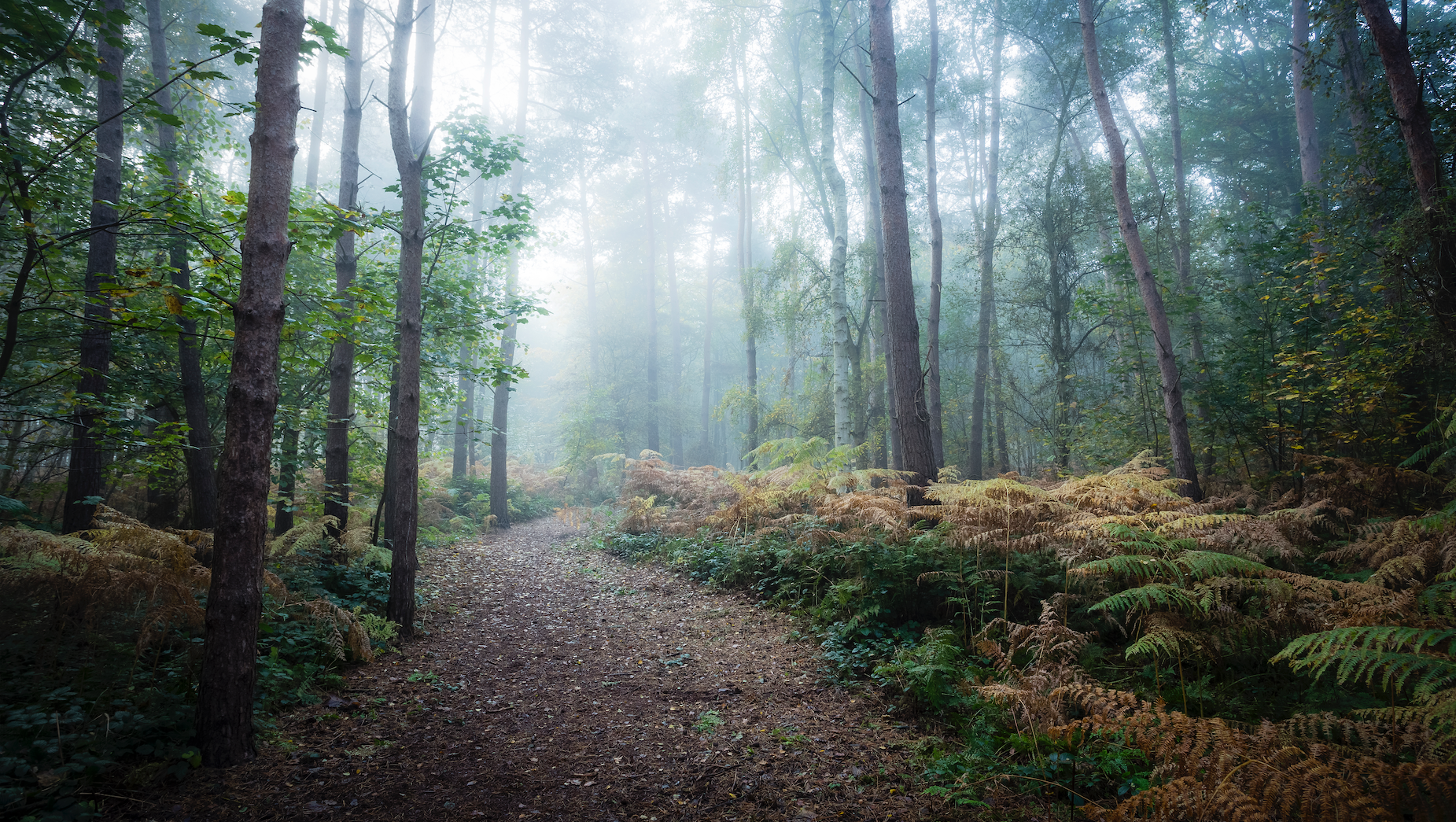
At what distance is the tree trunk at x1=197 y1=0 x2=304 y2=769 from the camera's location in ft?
10.5

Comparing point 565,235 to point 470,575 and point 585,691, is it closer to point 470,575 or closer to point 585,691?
point 470,575

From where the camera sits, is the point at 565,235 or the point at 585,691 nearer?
the point at 585,691

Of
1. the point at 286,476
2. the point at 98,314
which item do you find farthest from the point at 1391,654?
the point at 98,314

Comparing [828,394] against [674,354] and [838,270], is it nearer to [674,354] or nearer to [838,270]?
[838,270]

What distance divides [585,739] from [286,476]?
606 centimetres

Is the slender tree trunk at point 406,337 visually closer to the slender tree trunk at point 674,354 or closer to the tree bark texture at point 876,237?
the tree bark texture at point 876,237

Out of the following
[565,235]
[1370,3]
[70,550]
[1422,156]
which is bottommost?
[70,550]

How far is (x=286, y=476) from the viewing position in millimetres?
7246

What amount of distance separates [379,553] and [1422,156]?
12193mm

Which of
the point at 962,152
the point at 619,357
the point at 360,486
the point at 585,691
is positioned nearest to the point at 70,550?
the point at 585,691

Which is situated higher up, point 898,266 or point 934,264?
point 934,264

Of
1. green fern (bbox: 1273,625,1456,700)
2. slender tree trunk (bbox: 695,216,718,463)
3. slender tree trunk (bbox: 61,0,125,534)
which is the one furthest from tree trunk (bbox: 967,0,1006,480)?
slender tree trunk (bbox: 61,0,125,534)

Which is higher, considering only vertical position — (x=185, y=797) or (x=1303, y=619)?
(x=1303, y=619)

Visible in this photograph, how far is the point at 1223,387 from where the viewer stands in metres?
8.79
